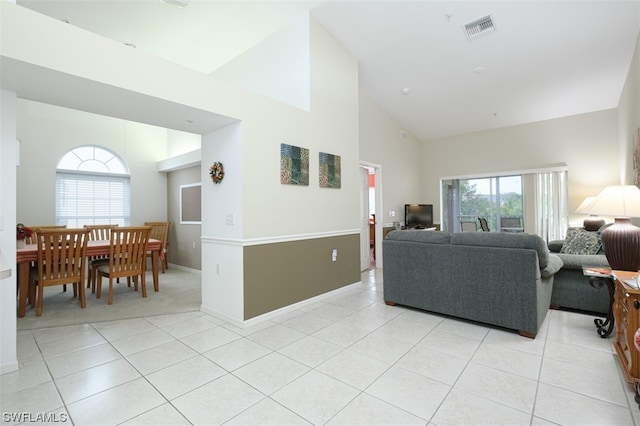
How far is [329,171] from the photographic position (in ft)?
13.5

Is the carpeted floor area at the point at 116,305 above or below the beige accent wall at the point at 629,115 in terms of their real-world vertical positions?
below

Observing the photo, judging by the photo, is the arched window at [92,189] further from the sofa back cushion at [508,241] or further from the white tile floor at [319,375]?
the sofa back cushion at [508,241]

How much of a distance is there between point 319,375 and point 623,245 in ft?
8.87

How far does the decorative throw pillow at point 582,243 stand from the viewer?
388 centimetres

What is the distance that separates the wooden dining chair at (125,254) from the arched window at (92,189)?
232cm

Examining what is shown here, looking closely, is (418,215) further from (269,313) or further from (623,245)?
(269,313)

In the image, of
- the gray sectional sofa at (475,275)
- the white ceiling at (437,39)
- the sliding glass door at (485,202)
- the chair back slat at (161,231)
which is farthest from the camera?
the sliding glass door at (485,202)

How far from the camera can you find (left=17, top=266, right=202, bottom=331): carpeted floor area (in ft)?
10.8

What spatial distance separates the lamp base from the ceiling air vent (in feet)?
9.04

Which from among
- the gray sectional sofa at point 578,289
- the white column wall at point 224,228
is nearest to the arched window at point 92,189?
the white column wall at point 224,228

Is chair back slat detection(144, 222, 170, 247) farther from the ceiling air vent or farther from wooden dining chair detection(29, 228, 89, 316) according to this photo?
the ceiling air vent

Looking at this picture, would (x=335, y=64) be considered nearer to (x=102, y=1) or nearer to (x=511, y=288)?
(x=102, y=1)

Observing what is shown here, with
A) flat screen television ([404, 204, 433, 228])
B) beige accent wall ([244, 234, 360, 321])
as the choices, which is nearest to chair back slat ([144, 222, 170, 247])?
beige accent wall ([244, 234, 360, 321])

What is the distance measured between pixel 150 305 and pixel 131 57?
2.92 meters
